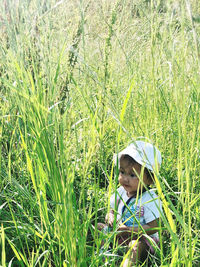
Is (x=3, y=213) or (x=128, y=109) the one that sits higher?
(x=128, y=109)

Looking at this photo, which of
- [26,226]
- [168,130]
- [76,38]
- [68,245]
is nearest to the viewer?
[68,245]

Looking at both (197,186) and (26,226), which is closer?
(26,226)

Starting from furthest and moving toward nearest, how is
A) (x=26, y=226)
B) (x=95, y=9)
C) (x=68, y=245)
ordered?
1. (x=95, y=9)
2. (x=26, y=226)
3. (x=68, y=245)

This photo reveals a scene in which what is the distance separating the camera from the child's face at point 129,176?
174 centimetres

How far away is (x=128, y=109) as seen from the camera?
227cm

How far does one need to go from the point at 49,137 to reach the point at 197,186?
0.85 metres

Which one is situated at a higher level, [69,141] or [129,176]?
[69,141]

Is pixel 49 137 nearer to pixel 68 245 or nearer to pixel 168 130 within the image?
pixel 68 245

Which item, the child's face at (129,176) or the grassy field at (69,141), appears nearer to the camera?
the grassy field at (69,141)

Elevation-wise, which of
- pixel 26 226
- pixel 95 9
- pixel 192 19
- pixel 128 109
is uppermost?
pixel 95 9

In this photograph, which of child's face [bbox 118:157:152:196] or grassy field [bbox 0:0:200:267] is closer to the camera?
grassy field [bbox 0:0:200:267]

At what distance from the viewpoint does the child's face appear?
1.74 m

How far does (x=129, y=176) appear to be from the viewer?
1749 mm

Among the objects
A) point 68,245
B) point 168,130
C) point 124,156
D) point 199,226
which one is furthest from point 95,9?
point 68,245
